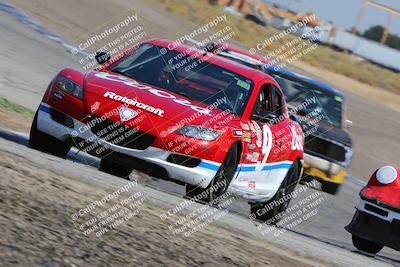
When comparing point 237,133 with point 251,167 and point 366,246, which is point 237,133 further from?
point 366,246

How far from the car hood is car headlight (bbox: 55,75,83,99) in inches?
2.6

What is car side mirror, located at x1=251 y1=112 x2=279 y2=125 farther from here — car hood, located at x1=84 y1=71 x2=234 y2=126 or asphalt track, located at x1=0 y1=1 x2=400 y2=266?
asphalt track, located at x1=0 y1=1 x2=400 y2=266

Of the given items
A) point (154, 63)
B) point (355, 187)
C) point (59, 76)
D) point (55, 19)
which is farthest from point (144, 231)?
point (55, 19)

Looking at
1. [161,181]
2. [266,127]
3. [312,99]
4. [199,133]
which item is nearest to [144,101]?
[199,133]

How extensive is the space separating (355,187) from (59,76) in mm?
8323

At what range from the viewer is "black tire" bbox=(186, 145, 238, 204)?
8.56m

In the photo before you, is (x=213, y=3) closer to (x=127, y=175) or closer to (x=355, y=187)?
(x=355, y=187)

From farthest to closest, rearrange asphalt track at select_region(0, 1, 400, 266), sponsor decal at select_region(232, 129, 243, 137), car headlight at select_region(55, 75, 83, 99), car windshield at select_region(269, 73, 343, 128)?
car windshield at select_region(269, 73, 343, 128) < sponsor decal at select_region(232, 129, 243, 137) < car headlight at select_region(55, 75, 83, 99) < asphalt track at select_region(0, 1, 400, 266)

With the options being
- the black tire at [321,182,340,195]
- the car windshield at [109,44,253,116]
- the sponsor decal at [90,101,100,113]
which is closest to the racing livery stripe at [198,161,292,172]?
the car windshield at [109,44,253,116]

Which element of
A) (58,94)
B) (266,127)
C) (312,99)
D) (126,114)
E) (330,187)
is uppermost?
(126,114)

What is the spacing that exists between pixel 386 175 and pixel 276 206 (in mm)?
1250

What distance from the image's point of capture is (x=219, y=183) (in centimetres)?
864

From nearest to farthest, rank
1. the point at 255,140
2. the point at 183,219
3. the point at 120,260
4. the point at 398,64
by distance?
the point at 120,260
the point at 183,219
the point at 255,140
the point at 398,64

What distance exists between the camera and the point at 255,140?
9148mm
